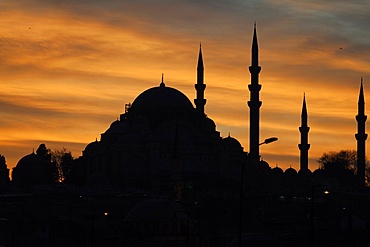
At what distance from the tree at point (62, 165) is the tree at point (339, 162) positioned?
93.6ft

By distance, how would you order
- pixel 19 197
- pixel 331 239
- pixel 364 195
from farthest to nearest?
pixel 364 195 < pixel 19 197 < pixel 331 239

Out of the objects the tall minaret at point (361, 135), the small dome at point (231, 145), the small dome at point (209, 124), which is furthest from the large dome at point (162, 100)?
the tall minaret at point (361, 135)

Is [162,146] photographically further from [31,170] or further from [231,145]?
[31,170]

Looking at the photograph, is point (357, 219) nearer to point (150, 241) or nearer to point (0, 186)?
point (150, 241)

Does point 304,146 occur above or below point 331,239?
above

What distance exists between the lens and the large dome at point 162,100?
146750 mm

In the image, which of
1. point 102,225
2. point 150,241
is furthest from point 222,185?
point 150,241

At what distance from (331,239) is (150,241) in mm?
12130

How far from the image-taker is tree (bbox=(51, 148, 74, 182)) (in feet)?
538

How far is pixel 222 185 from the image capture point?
141 m

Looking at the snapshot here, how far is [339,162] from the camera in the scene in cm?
17162

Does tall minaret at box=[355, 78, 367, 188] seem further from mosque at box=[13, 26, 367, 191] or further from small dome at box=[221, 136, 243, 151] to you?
small dome at box=[221, 136, 243, 151]

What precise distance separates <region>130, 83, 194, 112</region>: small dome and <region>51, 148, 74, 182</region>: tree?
19.0m

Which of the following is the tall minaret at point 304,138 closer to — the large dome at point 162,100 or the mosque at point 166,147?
the mosque at point 166,147
